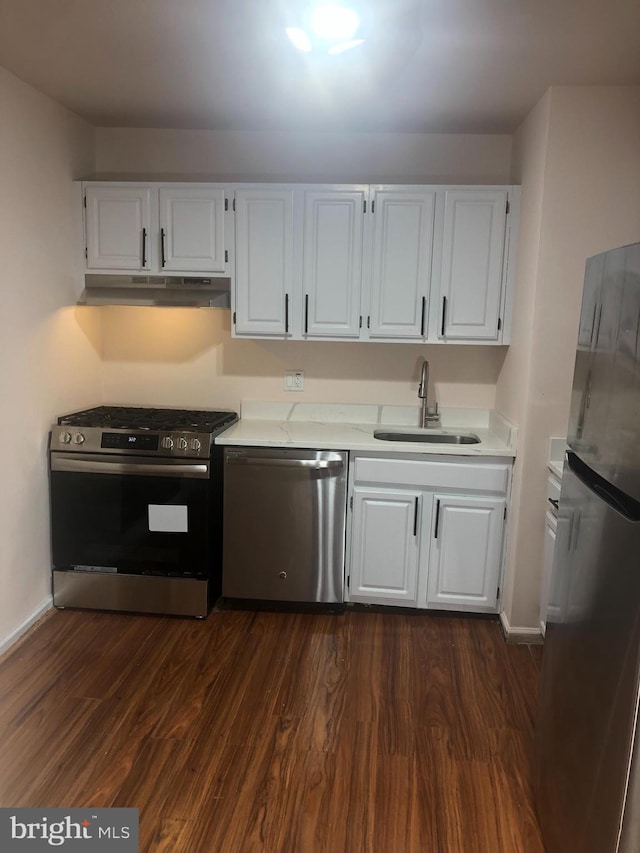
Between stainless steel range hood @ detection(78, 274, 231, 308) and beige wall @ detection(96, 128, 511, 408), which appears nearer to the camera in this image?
stainless steel range hood @ detection(78, 274, 231, 308)

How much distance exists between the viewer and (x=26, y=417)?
299 centimetres

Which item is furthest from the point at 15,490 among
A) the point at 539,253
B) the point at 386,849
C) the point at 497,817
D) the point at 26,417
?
the point at 539,253

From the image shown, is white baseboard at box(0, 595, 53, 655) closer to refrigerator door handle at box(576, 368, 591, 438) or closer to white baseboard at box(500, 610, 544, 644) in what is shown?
white baseboard at box(500, 610, 544, 644)

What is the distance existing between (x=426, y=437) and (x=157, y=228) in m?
1.85

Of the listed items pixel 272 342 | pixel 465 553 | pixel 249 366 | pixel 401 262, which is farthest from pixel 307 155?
pixel 465 553

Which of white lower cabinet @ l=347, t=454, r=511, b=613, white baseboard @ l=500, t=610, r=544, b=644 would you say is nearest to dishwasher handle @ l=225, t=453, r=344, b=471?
white lower cabinet @ l=347, t=454, r=511, b=613

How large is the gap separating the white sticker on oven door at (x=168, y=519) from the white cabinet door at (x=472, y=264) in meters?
1.61

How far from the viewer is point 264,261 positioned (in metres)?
3.30

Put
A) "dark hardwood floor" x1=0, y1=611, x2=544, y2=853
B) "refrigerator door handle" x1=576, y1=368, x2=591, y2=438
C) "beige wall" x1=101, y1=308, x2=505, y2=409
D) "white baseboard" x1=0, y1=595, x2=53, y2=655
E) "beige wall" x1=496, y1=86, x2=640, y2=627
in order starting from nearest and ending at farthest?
"refrigerator door handle" x1=576, y1=368, x2=591, y2=438 < "dark hardwood floor" x1=0, y1=611, x2=544, y2=853 < "beige wall" x1=496, y1=86, x2=640, y2=627 < "white baseboard" x1=0, y1=595, x2=53, y2=655 < "beige wall" x1=101, y1=308, x2=505, y2=409

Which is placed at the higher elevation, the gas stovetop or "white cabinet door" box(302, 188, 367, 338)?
"white cabinet door" box(302, 188, 367, 338)

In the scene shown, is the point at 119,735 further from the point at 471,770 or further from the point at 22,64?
the point at 22,64

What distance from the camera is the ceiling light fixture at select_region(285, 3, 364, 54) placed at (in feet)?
6.60

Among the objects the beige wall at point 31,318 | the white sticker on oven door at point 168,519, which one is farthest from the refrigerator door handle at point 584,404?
the beige wall at point 31,318

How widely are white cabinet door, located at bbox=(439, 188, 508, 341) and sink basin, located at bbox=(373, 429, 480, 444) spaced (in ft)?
1.84
